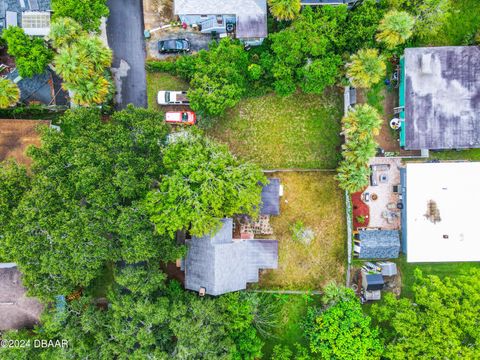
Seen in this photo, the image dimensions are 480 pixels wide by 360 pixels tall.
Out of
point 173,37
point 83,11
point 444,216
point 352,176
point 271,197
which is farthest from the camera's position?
point 173,37

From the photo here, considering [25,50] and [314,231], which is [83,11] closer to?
[25,50]

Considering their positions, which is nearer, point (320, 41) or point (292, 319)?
point (320, 41)

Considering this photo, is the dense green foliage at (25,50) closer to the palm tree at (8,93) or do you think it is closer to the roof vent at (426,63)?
the palm tree at (8,93)

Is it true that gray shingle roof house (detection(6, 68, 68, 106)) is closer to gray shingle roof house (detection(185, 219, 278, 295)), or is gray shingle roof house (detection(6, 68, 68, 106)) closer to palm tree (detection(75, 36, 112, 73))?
palm tree (detection(75, 36, 112, 73))

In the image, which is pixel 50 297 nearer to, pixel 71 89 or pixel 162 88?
pixel 71 89

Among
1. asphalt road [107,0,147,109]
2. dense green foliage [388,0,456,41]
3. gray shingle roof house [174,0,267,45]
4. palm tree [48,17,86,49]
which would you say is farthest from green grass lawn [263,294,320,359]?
palm tree [48,17,86,49]

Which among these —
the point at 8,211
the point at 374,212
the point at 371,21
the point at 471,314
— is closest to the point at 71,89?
the point at 8,211

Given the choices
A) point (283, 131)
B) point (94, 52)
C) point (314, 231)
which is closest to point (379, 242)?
point (314, 231)
